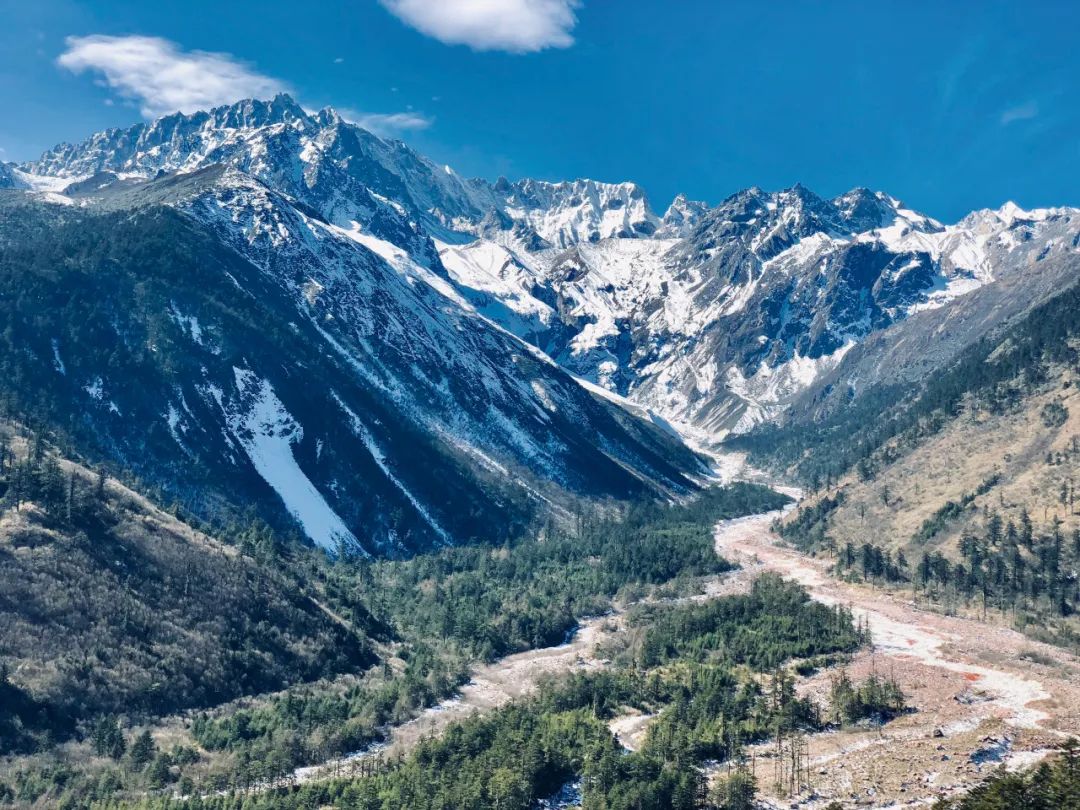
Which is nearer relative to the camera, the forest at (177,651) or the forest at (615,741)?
the forest at (615,741)

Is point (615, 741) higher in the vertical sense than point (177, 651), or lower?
lower

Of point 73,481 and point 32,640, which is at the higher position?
point 73,481

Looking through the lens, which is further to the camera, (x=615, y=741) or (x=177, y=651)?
(x=177, y=651)

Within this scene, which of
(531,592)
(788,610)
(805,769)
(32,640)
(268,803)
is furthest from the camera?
(531,592)

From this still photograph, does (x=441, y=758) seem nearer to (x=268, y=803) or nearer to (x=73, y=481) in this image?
(x=268, y=803)

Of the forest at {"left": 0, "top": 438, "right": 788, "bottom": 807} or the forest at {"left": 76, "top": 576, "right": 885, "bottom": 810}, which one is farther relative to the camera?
the forest at {"left": 0, "top": 438, "right": 788, "bottom": 807}

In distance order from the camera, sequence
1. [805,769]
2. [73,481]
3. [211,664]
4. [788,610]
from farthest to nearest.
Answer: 1. [788,610]
2. [73,481]
3. [211,664]
4. [805,769]

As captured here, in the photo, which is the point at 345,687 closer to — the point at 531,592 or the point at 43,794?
the point at 43,794

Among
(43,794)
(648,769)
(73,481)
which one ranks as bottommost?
(43,794)

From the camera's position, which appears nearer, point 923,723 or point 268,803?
point 268,803

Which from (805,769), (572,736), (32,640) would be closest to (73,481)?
(32,640)
